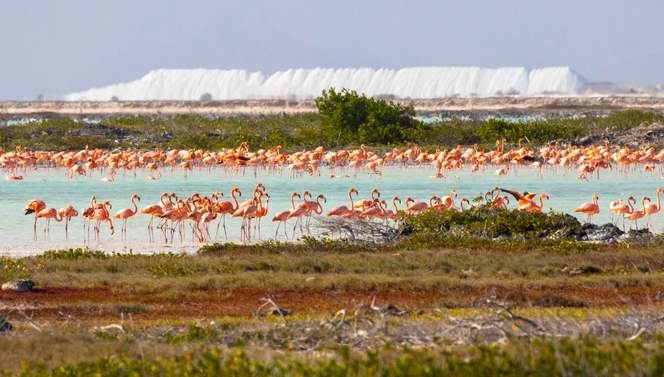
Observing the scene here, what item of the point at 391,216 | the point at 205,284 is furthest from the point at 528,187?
the point at 205,284

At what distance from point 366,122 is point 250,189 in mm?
13404

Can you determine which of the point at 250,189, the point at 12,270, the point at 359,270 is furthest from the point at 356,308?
the point at 250,189

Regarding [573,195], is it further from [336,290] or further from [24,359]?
[24,359]

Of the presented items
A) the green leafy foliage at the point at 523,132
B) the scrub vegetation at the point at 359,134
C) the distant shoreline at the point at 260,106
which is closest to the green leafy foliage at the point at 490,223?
the scrub vegetation at the point at 359,134

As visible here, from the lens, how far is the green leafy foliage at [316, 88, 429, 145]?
1359 inches

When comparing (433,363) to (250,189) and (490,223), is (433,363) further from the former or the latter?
(250,189)

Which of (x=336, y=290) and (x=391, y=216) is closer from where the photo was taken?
(x=336, y=290)

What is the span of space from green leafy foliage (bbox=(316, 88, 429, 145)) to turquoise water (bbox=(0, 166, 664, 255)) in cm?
588

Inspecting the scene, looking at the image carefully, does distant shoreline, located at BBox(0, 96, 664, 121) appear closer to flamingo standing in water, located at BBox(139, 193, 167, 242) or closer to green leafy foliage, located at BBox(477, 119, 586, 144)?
green leafy foliage, located at BBox(477, 119, 586, 144)

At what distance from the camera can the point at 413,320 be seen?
6.73 metres

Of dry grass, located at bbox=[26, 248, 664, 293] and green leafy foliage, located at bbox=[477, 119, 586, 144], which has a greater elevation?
green leafy foliage, located at bbox=[477, 119, 586, 144]

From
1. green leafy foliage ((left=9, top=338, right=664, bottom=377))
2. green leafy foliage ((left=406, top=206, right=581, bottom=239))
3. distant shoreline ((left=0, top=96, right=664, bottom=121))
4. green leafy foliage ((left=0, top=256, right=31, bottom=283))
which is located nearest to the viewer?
green leafy foliage ((left=9, top=338, right=664, bottom=377))

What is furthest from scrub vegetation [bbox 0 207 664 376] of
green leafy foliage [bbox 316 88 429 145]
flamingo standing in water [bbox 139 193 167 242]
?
green leafy foliage [bbox 316 88 429 145]

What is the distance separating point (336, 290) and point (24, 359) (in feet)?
15.7
